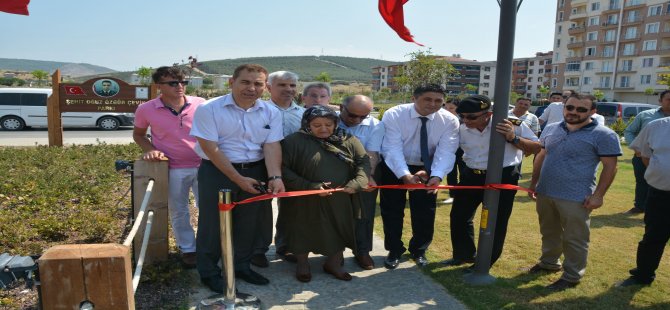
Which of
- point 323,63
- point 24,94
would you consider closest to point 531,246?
point 24,94

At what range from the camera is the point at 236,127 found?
11.5 ft

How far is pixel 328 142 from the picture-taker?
12.7 ft

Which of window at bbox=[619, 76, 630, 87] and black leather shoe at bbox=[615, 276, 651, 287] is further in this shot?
window at bbox=[619, 76, 630, 87]

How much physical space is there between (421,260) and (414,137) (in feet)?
4.06

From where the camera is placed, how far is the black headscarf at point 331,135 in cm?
375

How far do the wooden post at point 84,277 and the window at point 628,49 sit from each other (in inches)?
2947

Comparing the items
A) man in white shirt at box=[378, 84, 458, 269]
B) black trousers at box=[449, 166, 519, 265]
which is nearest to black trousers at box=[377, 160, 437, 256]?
man in white shirt at box=[378, 84, 458, 269]

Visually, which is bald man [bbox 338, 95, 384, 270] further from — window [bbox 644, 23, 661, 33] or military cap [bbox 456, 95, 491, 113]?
window [bbox 644, 23, 661, 33]

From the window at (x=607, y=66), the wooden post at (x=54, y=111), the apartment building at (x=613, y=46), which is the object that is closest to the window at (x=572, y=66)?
the apartment building at (x=613, y=46)

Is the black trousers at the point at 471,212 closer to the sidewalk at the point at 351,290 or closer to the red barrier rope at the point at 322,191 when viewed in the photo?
the red barrier rope at the point at 322,191

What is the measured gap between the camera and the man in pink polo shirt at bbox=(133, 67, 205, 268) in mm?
4121

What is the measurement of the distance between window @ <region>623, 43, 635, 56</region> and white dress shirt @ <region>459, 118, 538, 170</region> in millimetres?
71433

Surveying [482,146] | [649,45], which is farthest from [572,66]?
[482,146]

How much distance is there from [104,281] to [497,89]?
3.10 meters
